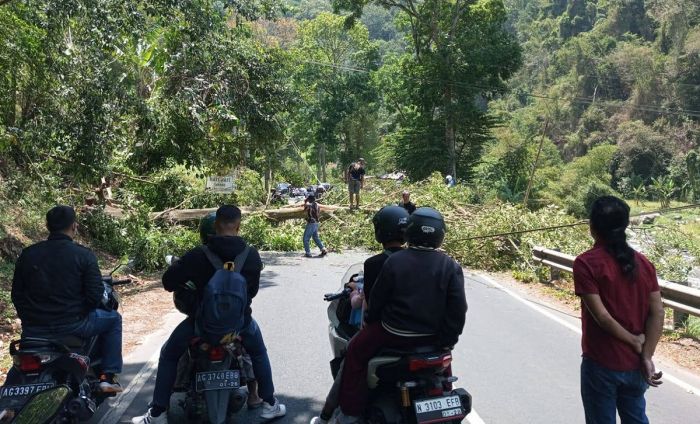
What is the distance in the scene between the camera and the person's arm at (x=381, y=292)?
13.0 feet

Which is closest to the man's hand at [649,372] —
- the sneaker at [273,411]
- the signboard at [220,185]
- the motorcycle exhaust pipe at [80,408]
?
the sneaker at [273,411]

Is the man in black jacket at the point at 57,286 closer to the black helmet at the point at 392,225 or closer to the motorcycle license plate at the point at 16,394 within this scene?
the motorcycle license plate at the point at 16,394

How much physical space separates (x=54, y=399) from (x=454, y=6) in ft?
117

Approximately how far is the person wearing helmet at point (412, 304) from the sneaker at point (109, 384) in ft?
7.16

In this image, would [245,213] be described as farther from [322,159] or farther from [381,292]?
[322,159]

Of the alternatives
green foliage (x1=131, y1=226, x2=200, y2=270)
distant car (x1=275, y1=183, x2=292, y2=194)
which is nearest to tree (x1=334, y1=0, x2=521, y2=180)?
distant car (x1=275, y1=183, x2=292, y2=194)

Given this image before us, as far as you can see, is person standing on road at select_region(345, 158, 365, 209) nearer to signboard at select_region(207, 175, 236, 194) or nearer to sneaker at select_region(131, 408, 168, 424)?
signboard at select_region(207, 175, 236, 194)

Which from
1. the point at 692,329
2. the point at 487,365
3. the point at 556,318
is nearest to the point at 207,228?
the point at 487,365

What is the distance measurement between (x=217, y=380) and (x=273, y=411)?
983mm

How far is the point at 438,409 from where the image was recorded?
3.91m

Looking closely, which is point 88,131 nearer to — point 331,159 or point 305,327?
point 305,327

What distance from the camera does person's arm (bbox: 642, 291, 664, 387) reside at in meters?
3.67

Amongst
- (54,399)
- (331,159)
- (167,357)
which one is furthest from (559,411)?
(331,159)

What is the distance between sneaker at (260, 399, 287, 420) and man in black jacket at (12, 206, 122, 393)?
50.4 inches
